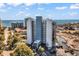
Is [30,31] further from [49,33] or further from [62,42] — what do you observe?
[62,42]

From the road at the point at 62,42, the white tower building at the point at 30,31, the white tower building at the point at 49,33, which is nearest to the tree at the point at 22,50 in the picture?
the white tower building at the point at 30,31

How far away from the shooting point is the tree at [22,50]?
1.83 m

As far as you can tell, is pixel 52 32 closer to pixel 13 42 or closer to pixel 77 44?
pixel 77 44

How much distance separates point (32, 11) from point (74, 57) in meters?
0.68

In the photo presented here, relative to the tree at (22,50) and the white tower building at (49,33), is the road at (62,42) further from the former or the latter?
the tree at (22,50)

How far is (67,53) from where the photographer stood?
1816 mm

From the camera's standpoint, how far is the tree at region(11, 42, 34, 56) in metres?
1.83

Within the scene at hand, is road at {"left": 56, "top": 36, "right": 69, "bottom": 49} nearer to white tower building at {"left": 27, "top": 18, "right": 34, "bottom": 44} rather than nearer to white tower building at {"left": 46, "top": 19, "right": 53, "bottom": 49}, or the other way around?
white tower building at {"left": 46, "top": 19, "right": 53, "bottom": 49}

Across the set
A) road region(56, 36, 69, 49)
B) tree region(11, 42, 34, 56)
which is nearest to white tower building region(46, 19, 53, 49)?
road region(56, 36, 69, 49)

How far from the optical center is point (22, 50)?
72.4 inches

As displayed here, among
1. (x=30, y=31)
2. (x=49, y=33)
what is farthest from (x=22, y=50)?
(x=49, y=33)

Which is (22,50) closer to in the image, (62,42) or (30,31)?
(30,31)

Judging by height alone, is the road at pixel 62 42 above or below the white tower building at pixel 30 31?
below

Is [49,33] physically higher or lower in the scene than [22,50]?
higher
